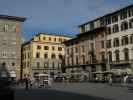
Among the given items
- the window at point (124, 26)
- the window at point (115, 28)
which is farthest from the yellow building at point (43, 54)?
the window at point (124, 26)

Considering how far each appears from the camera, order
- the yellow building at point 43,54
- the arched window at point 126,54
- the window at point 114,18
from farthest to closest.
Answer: the yellow building at point 43,54, the window at point 114,18, the arched window at point 126,54

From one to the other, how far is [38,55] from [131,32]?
40.7 metres

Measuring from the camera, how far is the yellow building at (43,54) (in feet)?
296

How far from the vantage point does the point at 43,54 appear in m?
91.8

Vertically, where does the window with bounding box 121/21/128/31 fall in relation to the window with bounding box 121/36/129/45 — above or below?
above

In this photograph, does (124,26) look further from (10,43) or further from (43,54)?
(43,54)

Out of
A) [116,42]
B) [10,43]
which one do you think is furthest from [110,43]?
[10,43]

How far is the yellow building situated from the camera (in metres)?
90.3

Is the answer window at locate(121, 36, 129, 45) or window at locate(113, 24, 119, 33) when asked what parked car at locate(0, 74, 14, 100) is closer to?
window at locate(121, 36, 129, 45)

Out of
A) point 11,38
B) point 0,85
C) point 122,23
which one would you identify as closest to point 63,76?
point 11,38

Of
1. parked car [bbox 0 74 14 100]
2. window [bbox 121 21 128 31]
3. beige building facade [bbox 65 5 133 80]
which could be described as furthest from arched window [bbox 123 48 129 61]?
parked car [bbox 0 74 14 100]

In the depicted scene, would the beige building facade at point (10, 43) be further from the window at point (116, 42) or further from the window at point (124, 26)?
the window at point (124, 26)

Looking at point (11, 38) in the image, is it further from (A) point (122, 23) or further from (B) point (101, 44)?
(A) point (122, 23)

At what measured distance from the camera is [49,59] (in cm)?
9300
